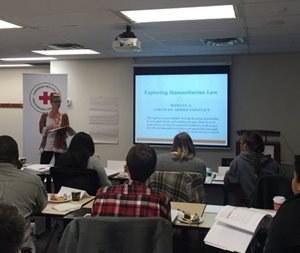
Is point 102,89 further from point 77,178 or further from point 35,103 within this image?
point 77,178

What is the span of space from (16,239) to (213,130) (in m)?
5.67

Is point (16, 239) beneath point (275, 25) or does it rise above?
beneath

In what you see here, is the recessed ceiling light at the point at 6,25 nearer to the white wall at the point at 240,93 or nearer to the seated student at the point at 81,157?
the seated student at the point at 81,157

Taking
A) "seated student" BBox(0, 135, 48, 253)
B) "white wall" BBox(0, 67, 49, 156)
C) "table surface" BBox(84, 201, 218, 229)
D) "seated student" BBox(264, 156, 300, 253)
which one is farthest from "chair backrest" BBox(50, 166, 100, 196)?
"white wall" BBox(0, 67, 49, 156)

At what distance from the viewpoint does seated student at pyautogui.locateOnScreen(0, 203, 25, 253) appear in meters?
1.03

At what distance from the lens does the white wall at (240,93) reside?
6.29 meters

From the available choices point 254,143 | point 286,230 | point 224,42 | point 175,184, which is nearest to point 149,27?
point 224,42

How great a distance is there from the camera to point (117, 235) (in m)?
1.78

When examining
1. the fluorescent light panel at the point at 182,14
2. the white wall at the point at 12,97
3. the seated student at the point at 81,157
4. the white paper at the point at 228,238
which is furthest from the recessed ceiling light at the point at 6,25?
the white wall at the point at 12,97

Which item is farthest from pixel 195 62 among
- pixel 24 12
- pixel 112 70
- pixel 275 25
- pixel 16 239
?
pixel 16 239

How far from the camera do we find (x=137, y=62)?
689cm

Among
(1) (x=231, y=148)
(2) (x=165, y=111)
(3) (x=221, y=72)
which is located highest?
(3) (x=221, y=72)

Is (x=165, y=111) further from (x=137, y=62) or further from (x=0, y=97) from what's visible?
(x=0, y=97)

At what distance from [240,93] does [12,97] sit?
5058 millimetres
